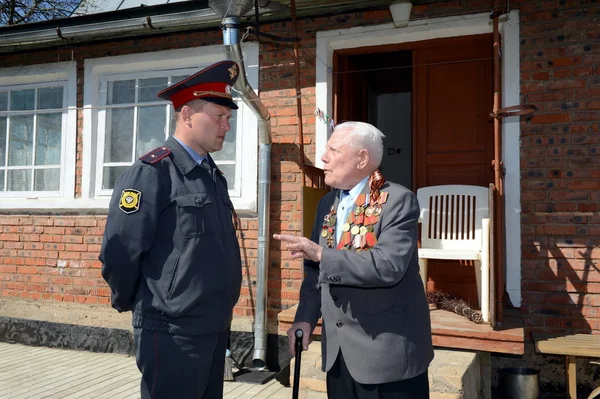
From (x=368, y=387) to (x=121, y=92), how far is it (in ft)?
17.6

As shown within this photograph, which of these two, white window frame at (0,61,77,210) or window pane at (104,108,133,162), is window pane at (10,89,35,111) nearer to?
white window frame at (0,61,77,210)

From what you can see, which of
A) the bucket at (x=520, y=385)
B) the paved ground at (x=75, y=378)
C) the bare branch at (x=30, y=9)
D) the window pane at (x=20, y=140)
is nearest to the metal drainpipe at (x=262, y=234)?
the paved ground at (x=75, y=378)

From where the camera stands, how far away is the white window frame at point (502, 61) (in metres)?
4.63

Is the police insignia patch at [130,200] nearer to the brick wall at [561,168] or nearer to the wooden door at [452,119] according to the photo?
the brick wall at [561,168]

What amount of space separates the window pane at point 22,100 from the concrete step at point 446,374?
16.6 feet

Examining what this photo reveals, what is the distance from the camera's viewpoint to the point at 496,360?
4699 millimetres

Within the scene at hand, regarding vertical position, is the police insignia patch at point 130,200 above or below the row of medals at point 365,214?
above

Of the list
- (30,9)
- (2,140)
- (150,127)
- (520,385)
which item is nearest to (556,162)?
(520,385)

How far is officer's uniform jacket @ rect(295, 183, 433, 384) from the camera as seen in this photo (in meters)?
1.97

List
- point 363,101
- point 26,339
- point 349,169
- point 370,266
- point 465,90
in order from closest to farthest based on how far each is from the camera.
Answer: point 370,266, point 349,169, point 465,90, point 26,339, point 363,101

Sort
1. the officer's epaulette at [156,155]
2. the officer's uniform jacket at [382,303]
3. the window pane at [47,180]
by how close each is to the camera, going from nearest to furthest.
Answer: the officer's uniform jacket at [382,303] < the officer's epaulette at [156,155] < the window pane at [47,180]

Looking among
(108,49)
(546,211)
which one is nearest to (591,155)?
(546,211)

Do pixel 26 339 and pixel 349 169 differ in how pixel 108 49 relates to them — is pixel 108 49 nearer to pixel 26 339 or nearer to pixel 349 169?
pixel 26 339

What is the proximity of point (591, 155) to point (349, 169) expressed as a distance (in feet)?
10.7
